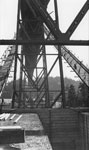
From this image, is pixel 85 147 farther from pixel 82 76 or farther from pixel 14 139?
pixel 14 139

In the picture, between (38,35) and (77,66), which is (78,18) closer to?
(38,35)

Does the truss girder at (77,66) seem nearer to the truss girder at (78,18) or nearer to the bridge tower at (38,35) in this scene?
the bridge tower at (38,35)

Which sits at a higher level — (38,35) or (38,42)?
(38,35)

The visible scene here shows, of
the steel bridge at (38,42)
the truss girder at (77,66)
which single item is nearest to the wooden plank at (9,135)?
the steel bridge at (38,42)

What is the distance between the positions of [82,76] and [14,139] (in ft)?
44.5

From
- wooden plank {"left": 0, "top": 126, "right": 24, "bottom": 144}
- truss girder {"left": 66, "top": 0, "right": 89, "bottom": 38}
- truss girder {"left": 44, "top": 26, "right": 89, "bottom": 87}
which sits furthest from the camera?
truss girder {"left": 44, "top": 26, "right": 89, "bottom": 87}

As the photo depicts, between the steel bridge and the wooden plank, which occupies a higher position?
the steel bridge

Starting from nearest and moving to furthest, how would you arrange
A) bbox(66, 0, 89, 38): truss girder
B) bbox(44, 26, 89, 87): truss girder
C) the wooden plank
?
the wooden plank → bbox(66, 0, 89, 38): truss girder → bbox(44, 26, 89, 87): truss girder

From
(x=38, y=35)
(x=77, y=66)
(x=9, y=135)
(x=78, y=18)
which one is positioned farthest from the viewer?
(x=77, y=66)

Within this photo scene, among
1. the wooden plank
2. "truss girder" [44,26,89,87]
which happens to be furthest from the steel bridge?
the wooden plank

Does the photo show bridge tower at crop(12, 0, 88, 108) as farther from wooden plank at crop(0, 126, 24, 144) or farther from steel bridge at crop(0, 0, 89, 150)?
wooden plank at crop(0, 126, 24, 144)

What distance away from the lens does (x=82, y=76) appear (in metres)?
16.0

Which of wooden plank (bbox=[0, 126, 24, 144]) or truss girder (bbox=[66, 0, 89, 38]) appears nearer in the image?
wooden plank (bbox=[0, 126, 24, 144])

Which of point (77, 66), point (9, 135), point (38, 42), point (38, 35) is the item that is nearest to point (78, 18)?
point (38, 42)
